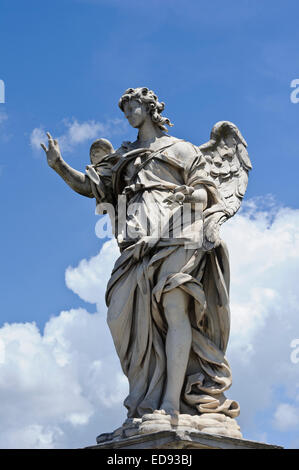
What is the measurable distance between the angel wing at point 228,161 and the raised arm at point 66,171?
1.58 m

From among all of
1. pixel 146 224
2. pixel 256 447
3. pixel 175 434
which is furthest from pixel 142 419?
pixel 146 224

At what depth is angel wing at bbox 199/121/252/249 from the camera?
11359 millimetres

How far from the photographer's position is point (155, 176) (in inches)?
423

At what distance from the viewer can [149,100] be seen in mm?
11000

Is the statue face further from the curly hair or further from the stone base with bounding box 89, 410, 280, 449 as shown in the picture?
the stone base with bounding box 89, 410, 280, 449

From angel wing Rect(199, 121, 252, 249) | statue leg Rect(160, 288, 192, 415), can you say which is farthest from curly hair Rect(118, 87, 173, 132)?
statue leg Rect(160, 288, 192, 415)

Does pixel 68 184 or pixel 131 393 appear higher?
pixel 68 184

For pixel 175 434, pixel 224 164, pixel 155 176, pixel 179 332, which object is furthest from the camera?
pixel 224 164

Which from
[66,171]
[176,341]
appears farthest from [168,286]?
[66,171]

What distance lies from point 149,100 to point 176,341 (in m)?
3.10

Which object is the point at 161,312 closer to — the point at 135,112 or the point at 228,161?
the point at 135,112

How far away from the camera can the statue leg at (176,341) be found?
9617 millimetres

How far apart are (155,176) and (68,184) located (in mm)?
1262

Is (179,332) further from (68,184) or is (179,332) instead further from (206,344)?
(68,184)
